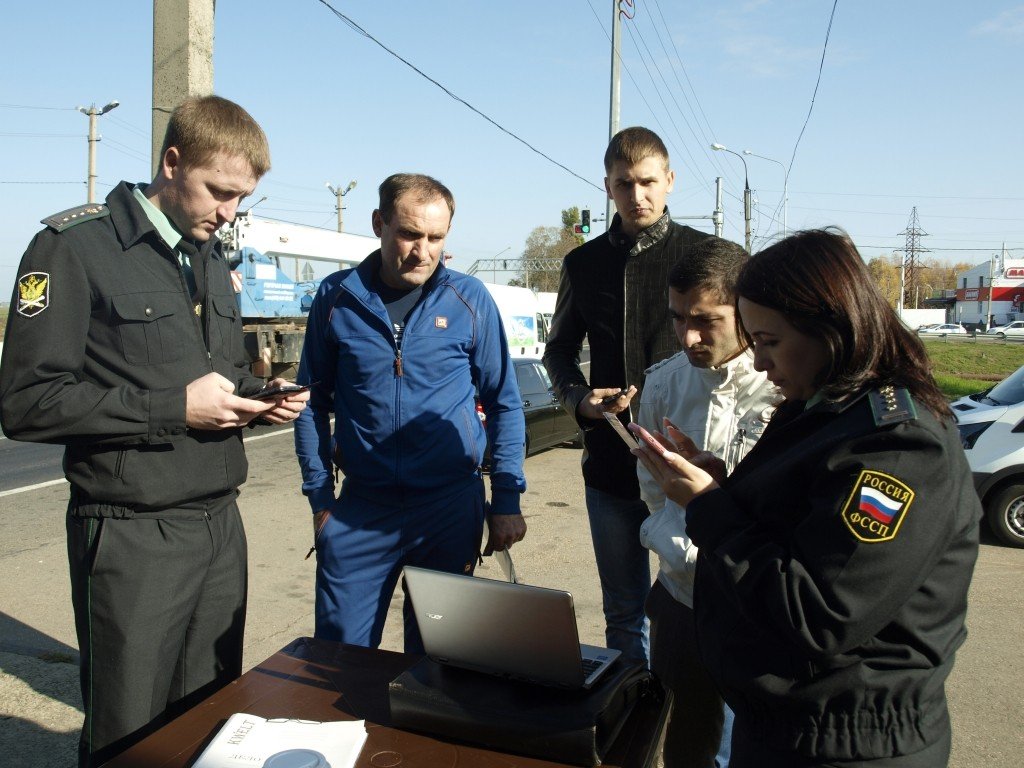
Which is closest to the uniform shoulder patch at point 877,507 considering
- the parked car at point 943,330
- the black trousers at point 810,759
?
the black trousers at point 810,759

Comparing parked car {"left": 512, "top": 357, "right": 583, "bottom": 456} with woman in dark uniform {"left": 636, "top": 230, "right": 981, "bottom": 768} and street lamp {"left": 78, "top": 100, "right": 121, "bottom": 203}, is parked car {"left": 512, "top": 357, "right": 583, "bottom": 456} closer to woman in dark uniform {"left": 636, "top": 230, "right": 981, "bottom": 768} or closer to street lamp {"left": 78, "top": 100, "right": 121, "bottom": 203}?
woman in dark uniform {"left": 636, "top": 230, "right": 981, "bottom": 768}

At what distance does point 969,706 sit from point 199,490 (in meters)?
3.69

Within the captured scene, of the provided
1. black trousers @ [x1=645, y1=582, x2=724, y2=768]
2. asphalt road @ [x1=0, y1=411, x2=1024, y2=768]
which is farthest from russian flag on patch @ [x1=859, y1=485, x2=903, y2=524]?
asphalt road @ [x1=0, y1=411, x2=1024, y2=768]

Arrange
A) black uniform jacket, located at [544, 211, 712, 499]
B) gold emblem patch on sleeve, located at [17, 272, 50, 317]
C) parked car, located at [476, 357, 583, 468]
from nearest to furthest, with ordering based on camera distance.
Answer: gold emblem patch on sleeve, located at [17, 272, 50, 317], black uniform jacket, located at [544, 211, 712, 499], parked car, located at [476, 357, 583, 468]

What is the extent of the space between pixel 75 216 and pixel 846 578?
2099 mm

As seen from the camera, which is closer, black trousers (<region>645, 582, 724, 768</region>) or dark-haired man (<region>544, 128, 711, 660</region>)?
black trousers (<region>645, 582, 724, 768</region>)

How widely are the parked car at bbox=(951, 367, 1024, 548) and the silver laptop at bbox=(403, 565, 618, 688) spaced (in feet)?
19.1

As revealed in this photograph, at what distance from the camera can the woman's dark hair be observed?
1.53m

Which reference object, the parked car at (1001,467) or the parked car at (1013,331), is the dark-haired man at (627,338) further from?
the parked car at (1013,331)

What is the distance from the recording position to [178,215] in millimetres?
2451

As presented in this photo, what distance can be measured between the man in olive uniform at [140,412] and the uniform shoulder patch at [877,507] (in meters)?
1.61

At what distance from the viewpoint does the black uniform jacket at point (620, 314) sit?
309 cm

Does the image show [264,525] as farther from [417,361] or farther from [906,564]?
[906,564]

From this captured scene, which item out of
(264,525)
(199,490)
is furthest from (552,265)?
(199,490)
